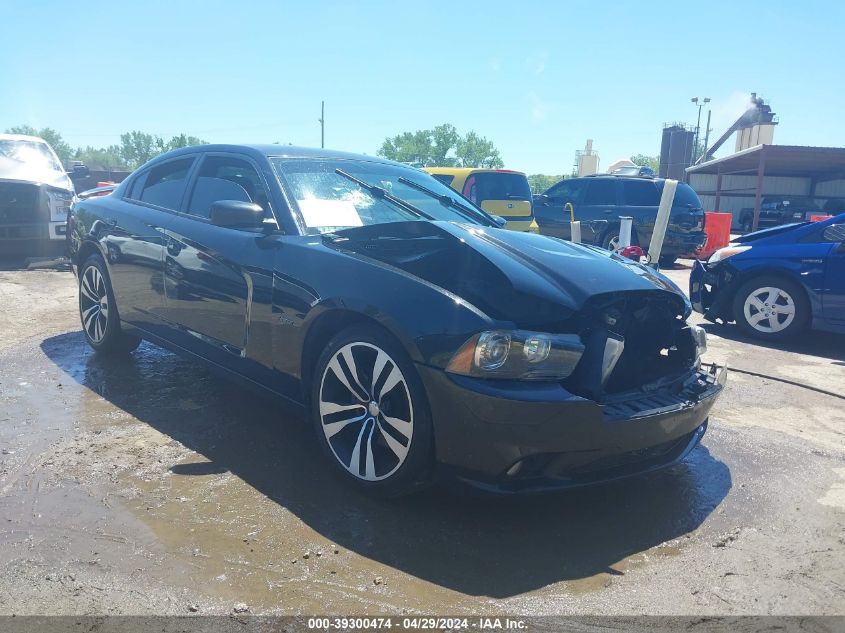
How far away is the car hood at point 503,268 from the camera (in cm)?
283

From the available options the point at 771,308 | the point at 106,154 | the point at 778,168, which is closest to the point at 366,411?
the point at 771,308

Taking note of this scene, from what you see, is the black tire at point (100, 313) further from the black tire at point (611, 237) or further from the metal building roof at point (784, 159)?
the metal building roof at point (784, 159)

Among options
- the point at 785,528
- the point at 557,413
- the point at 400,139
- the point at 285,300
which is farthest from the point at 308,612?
the point at 400,139

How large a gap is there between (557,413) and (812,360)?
4.59 m

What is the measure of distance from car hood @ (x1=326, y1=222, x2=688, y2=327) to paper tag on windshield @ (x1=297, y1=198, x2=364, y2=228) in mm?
275

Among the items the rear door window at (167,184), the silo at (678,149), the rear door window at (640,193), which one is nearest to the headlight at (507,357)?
the rear door window at (167,184)

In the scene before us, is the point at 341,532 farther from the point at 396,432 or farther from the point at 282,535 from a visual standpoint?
the point at 396,432

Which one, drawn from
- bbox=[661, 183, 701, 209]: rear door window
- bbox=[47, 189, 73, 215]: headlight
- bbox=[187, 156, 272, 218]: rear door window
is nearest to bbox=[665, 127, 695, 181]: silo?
bbox=[661, 183, 701, 209]: rear door window

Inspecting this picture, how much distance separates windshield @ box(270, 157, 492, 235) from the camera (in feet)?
12.3

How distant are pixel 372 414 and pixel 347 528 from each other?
492mm

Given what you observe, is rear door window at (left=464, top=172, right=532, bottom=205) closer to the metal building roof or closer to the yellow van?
the yellow van

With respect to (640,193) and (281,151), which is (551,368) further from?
(640,193)

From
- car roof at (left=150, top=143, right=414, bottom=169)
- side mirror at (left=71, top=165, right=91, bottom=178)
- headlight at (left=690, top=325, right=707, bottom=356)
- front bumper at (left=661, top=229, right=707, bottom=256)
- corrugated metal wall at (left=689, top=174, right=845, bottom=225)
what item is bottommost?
headlight at (left=690, top=325, right=707, bottom=356)

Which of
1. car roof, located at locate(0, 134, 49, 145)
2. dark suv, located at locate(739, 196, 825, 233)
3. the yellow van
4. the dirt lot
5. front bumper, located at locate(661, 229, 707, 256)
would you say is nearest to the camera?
the dirt lot
